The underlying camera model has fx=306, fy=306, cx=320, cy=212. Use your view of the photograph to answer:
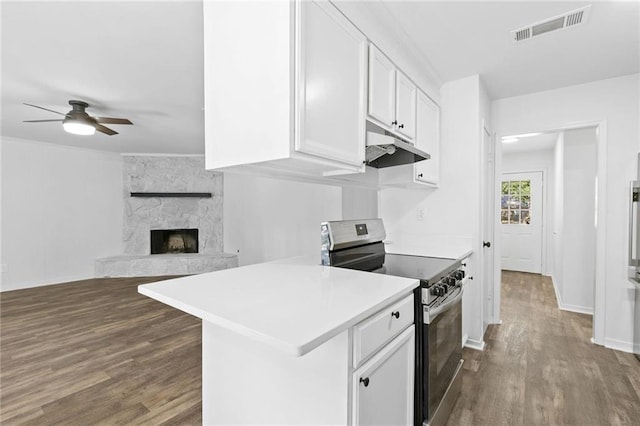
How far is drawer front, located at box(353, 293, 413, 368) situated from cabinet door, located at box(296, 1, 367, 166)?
0.73 meters

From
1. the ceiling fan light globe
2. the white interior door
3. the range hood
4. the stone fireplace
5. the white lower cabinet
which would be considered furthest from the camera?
the stone fireplace

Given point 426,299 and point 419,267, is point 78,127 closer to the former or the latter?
point 419,267

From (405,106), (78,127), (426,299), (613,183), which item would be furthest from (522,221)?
(78,127)

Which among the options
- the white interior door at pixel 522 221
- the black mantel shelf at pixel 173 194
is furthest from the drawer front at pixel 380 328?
the black mantel shelf at pixel 173 194

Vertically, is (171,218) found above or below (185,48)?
below

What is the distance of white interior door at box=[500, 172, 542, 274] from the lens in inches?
231

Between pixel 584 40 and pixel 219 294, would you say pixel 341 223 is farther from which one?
pixel 584 40

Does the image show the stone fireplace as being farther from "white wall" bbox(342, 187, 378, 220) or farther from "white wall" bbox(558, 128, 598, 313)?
"white wall" bbox(558, 128, 598, 313)

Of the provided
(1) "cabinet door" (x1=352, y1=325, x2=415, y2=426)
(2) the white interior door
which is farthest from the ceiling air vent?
(2) the white interior door

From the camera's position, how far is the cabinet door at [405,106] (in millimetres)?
2116

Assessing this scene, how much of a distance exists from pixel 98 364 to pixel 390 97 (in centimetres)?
306

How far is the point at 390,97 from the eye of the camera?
2.01m

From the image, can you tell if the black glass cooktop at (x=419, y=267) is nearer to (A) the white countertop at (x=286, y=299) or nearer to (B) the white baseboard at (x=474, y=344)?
(A) the white countertop at (x=286, y=299)

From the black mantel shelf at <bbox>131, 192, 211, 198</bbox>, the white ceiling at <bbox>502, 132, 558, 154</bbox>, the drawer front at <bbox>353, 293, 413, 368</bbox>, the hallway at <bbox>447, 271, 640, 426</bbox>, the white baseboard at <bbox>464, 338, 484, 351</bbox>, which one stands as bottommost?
the hallway at <bbox>447, 271, 640, 426</bbox>
